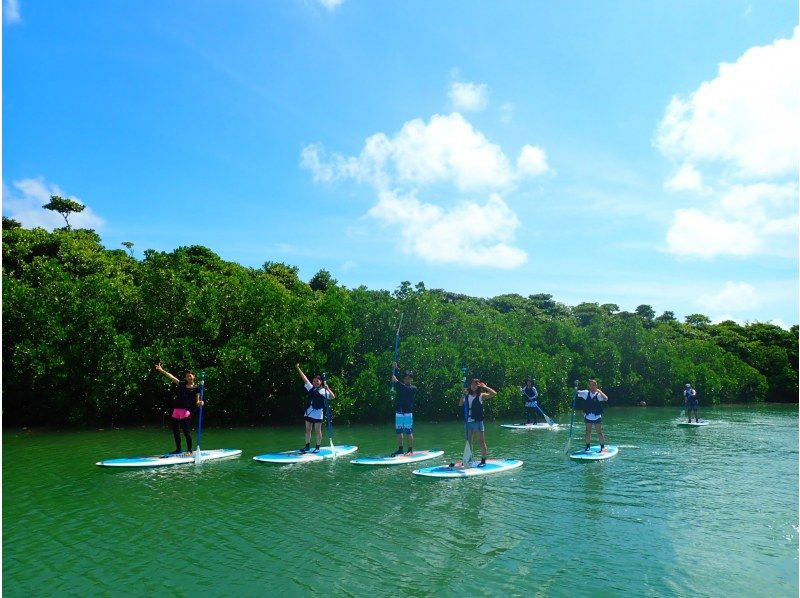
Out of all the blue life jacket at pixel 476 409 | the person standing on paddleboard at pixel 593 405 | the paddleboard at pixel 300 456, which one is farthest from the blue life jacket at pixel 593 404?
the paddleboard at pixel 300 456

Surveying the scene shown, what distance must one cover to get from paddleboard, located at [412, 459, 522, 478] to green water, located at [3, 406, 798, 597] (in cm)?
43

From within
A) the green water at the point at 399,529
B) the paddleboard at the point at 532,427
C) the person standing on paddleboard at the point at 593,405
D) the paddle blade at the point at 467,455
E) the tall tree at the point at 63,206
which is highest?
the tall tree at the point at 63,206

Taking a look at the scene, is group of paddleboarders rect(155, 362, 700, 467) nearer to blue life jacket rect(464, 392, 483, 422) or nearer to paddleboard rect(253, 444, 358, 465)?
blue life jacket rect(464, 392, 483, 422)

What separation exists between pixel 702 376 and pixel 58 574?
47.2m

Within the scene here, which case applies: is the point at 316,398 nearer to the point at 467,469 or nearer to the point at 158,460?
the point at 158,460

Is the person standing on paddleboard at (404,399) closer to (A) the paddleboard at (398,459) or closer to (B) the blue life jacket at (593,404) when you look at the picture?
(A) the paddleboard at (398,459)

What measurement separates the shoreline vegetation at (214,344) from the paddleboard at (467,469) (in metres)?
12.0

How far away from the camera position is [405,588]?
22.5 ft

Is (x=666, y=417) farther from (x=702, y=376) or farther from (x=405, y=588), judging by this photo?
(x=405, y=588)

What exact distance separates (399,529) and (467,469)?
4.78 metres

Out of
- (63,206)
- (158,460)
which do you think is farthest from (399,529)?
(63,206)

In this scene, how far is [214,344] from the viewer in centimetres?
2645

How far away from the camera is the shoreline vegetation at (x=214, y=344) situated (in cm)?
2361

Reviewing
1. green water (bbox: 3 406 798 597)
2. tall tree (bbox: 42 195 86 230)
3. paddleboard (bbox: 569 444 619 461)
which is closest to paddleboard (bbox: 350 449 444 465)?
green water (bbox: 3 406 798 597)
